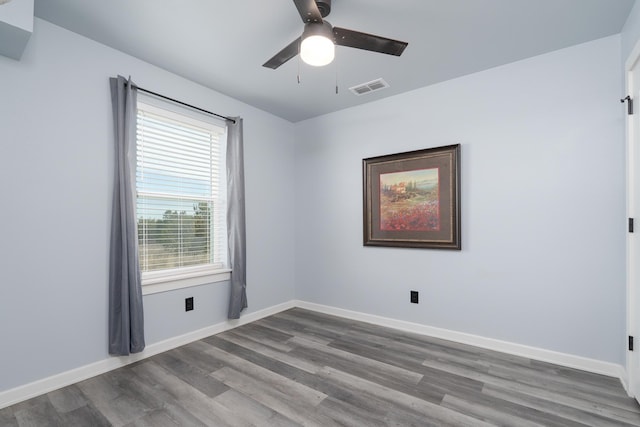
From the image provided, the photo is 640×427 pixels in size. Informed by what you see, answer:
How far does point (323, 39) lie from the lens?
178 cm

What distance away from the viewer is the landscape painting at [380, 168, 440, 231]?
3.20 m

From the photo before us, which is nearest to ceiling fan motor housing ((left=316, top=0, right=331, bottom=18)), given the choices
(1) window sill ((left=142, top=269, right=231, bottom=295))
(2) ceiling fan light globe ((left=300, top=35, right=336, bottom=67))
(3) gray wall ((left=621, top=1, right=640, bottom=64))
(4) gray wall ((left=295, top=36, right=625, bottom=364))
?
(2) ceiling fan light globe ((left=300, top=35, right=336, bottom=67))

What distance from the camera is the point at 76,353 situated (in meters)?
2.35

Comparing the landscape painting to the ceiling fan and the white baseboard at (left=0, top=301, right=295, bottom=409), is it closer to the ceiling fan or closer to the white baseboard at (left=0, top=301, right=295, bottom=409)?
the ceiling fan

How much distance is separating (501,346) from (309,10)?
121 inches

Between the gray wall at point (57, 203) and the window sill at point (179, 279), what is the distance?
0.31 feet

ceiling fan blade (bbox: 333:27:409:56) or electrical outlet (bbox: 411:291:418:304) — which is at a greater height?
ceiling fan blade (bbox: 333:27:409:56)

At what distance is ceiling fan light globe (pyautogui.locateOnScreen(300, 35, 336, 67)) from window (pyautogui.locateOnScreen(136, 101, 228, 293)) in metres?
1.78

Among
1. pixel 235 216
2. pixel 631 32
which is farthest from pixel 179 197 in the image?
pixel 631 32

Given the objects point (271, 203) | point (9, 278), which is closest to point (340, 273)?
point (271, 203)

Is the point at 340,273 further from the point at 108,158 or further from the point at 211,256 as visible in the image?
the point at 108,158

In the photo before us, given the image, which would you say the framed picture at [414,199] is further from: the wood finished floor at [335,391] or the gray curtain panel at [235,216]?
the gray curtain panel at [235,216]

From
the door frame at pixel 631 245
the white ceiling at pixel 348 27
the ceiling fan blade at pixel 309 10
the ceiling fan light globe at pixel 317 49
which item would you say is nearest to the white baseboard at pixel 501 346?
the door frame at pixel 631 245

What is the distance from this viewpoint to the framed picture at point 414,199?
3.09 metres
